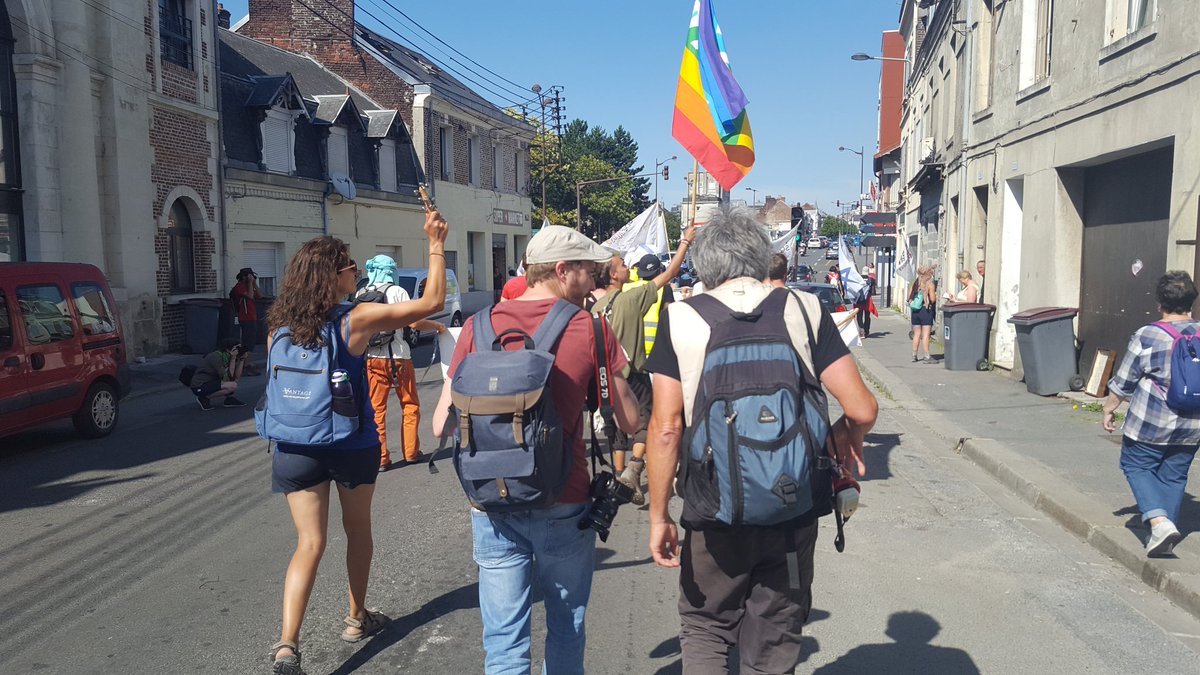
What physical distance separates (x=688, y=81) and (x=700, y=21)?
70cm

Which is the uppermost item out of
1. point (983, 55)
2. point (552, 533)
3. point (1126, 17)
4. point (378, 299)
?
point (983, 55)

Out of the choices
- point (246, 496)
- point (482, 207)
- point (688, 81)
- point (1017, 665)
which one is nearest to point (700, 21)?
point (688, 81)

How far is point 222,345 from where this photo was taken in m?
11.6

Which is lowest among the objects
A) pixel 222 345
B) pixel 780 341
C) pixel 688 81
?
pixel 222 345

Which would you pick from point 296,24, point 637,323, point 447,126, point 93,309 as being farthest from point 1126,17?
point 296,24

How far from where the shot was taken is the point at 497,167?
123 ft

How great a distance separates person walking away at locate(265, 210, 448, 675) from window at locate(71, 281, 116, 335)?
269 inches

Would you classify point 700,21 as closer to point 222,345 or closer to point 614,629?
point 614,629

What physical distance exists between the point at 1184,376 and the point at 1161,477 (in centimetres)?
66

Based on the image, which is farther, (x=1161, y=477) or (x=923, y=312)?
(x=923, y=312)

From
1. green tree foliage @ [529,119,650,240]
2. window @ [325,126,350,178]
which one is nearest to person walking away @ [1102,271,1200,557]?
window @ [325,126,350,178]

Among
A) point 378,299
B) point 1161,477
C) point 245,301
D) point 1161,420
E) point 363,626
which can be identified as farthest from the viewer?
point 245,301

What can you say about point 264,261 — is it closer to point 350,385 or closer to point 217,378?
point 217,378

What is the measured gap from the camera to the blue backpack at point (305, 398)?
364 centimetres
